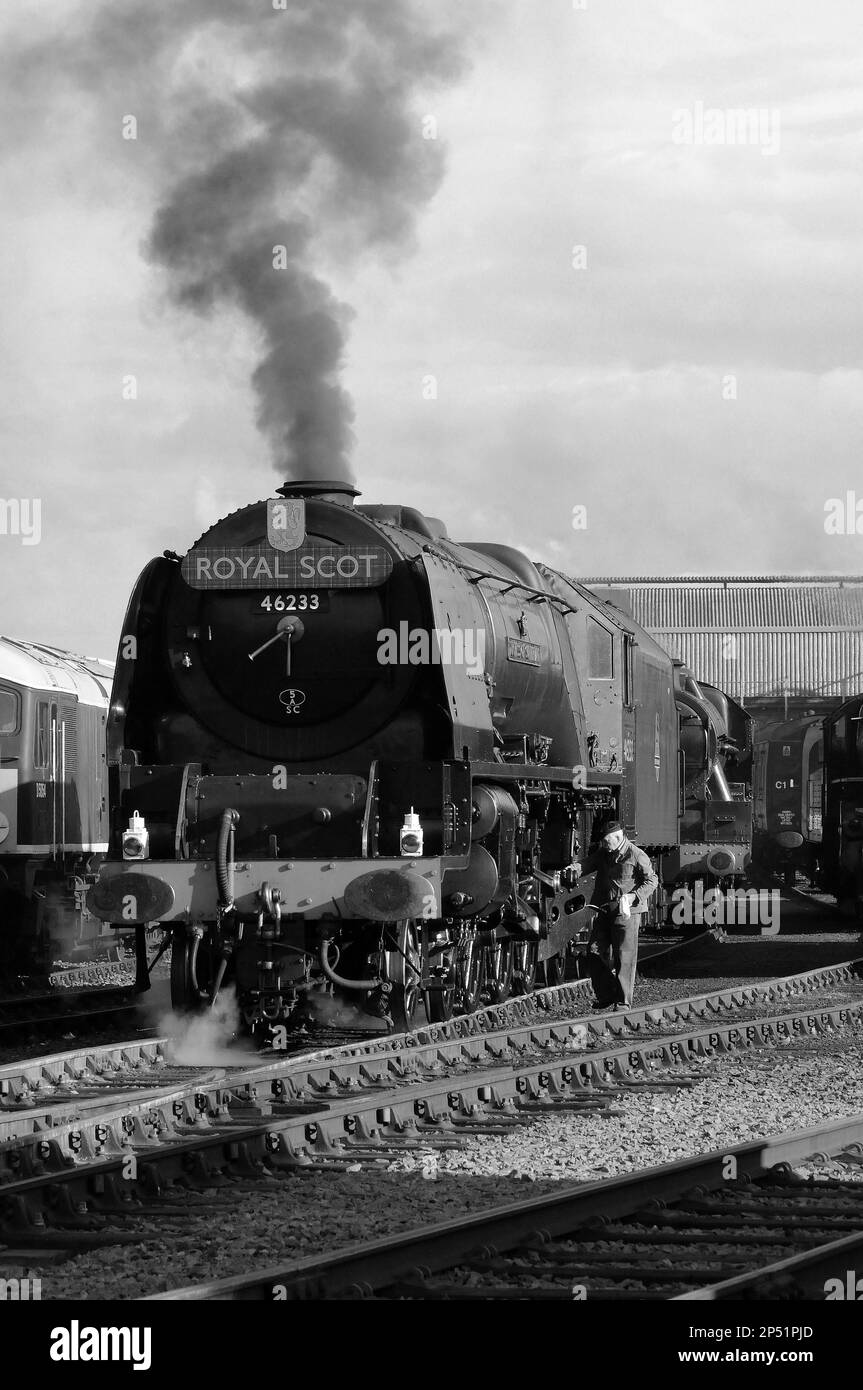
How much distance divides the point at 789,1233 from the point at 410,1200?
152cm

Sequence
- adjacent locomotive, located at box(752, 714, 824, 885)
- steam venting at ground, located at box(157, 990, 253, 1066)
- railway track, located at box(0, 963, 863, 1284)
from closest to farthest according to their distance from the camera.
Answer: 1. railway track, located at box(0, 963, 863, 1284)
2. steam venting at ground, located at box(157, 990, 253, 1066)
3. adjacent locomotive, located at box(752, 714, 824, 885)

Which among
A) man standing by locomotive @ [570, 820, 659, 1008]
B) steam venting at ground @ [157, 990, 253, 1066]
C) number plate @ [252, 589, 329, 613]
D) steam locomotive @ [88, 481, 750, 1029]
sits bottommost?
steam venting at ground @ [157, 990, 253, 1066]

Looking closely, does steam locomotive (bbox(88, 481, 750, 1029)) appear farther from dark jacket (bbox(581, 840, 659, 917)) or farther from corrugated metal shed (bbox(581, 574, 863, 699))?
corrugated metal shed (bbox(581, 574, 863, 699))

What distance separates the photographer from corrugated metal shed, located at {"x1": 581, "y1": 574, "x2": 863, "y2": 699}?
163ft

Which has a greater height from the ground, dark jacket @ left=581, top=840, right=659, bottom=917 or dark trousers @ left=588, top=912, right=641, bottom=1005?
dark jacket @ left=581, top=840, right=659, bottom=917

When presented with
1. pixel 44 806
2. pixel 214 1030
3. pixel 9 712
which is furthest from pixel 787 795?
pixel 214 1030

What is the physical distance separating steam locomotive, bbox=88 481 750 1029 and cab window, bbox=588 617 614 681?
270cm

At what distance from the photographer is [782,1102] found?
30.4 feet

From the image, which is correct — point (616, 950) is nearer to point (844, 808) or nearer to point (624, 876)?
point (624, 876)

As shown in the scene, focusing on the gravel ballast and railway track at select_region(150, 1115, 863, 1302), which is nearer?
railway track at select_region(150, 1115, 863, 1302)

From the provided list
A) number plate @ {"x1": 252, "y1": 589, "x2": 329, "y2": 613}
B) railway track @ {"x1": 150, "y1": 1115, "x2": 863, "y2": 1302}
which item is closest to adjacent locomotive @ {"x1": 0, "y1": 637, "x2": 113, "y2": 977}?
number plate @ {"x1": 252, "y1": 589, "x2": 329, "y2": 613}

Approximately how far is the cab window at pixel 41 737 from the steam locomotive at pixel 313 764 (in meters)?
5.27
